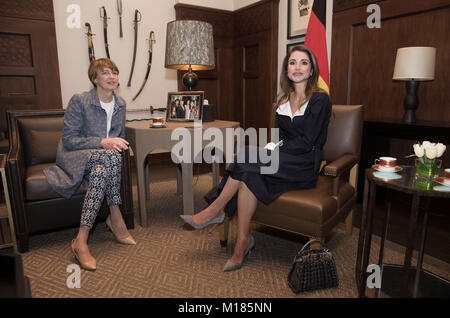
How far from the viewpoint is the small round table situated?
125cm

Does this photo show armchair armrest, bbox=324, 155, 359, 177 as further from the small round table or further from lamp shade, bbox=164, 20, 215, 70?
lamp shade, bbox=164, 20, 215, 70

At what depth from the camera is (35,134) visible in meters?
2.39

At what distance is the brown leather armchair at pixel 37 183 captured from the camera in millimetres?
1986

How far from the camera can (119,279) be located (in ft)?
5.70

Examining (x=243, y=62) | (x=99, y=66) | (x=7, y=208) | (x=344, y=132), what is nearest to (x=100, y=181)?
(x=7, y=208)

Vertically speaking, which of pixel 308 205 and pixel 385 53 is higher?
pixel 385 53

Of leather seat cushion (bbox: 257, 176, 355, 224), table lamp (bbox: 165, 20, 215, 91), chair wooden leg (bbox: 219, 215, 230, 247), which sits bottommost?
chair wooden leg (bbox: 219, 215, 230, 247)

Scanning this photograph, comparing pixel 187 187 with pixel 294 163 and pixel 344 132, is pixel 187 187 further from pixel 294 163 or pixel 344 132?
pixel 344 132

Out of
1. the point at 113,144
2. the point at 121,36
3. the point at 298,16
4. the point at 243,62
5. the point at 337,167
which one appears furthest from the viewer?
the point at 243,62

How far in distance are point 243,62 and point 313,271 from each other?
382cm

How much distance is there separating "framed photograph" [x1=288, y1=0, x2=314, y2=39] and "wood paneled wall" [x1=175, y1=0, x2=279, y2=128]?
9.9 inches

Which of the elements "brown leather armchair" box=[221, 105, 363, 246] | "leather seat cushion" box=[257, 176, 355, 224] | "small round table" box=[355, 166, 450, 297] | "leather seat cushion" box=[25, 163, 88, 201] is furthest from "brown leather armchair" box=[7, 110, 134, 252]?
"small round table" box=[355, 166, 450, 297]

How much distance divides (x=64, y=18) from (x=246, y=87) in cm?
253
